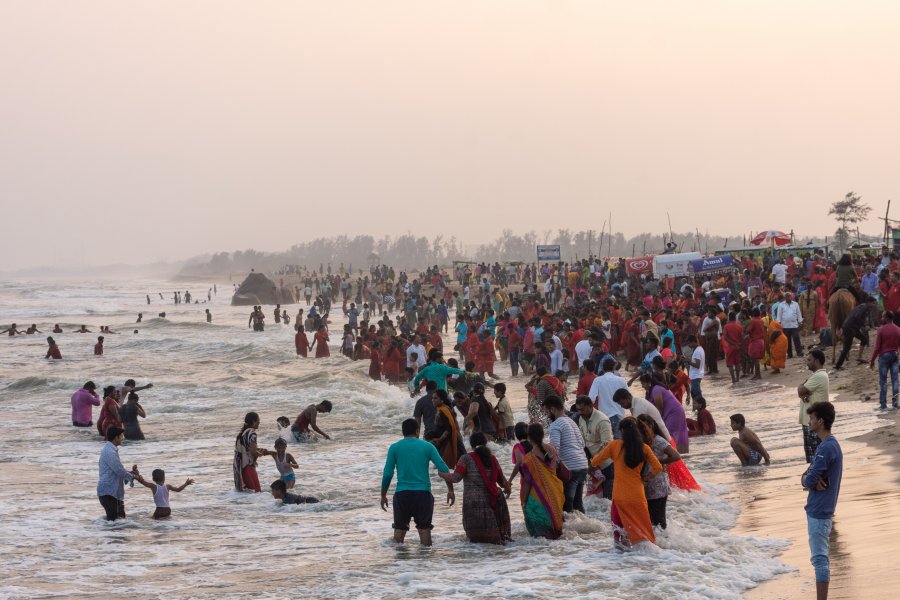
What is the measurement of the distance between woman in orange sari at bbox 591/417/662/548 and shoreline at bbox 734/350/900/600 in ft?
3.74

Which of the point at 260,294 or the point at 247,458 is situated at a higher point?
the point at 260,294

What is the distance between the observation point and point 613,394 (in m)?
10.7

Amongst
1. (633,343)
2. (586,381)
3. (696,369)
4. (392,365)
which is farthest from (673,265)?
(586,381)

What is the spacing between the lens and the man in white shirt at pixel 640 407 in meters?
9.30

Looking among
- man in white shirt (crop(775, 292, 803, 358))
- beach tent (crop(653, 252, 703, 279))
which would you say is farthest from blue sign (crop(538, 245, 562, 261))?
man in white shirt (crop(775, 292, 803, 358))

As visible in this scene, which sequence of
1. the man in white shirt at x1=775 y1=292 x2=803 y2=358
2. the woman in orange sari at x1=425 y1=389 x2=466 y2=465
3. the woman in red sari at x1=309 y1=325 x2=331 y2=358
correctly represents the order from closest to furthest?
the woman in orange sari at x1=425 y1=389 x2=466 y2=465 < the man in white shirt at x1=775 y1=292 x2=803 y2=358 < the woman in red sari at x1=309 y1=325 x2=331 y2=358

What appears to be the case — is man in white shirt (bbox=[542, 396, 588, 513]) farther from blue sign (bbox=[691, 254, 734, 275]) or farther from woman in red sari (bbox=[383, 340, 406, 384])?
blue sign (bbox=[691, 254, 734, 275])

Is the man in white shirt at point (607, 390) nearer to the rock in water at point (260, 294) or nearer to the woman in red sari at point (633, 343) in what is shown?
the woman in red sari at point (633, 343)

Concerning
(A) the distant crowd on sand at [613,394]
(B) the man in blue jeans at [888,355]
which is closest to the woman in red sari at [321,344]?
(A) the distant crowd on sand at [613,394]

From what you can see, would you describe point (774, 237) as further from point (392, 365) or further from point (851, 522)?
point (851, 522)

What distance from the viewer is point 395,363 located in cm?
2452

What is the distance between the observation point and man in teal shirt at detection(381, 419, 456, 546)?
358 inches

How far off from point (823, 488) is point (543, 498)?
3063 mm

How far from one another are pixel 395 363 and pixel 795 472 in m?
14.5
